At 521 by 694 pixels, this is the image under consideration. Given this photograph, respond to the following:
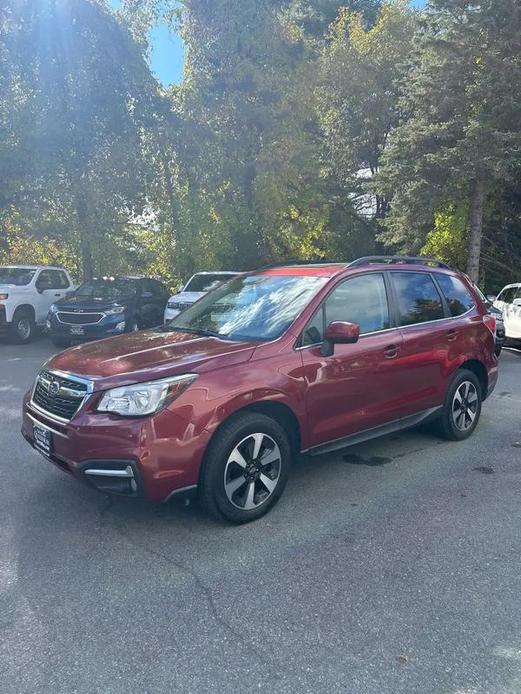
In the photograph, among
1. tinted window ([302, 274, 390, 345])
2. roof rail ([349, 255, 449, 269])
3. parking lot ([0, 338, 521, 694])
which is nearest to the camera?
parking lot ([0, 338, 521, 694])

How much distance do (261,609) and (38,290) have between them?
11734mm

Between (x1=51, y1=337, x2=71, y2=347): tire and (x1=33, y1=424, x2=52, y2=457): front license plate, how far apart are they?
8.07 m

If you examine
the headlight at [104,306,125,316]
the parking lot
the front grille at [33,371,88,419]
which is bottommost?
the parking lot

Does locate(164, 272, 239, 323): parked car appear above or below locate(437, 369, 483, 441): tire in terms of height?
above

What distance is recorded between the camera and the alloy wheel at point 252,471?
12.0 ft

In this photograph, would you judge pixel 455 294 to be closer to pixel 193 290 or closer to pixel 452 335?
pixel 452 335

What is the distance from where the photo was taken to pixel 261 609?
287 centimetres

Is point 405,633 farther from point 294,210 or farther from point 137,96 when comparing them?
point 294,210

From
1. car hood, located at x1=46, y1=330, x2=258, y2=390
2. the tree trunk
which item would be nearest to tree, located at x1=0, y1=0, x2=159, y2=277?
the tree trunk

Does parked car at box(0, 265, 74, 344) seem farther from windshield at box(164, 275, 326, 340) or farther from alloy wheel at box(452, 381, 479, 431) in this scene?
alloy wheel at box(452, 381, 479, 431)

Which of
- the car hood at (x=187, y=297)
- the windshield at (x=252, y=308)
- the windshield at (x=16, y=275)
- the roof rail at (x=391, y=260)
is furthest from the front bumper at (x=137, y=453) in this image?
the windshield at (x=16, y=275)

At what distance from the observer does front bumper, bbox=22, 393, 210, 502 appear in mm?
3328

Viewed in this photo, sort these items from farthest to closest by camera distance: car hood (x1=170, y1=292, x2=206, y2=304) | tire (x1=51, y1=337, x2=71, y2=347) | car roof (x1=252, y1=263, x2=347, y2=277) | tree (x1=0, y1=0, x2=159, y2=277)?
tree (x1=0, y1=0, x2=159, y2=277)
car hood (x1=170, y1=292, x2=206, y2=304)
tire (x1=51, y1=337, x2=71, y2=347)
car roof (x1=252, y1=263, x2=347, y2=277)

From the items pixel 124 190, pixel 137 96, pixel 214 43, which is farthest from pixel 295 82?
pixel 124 190
